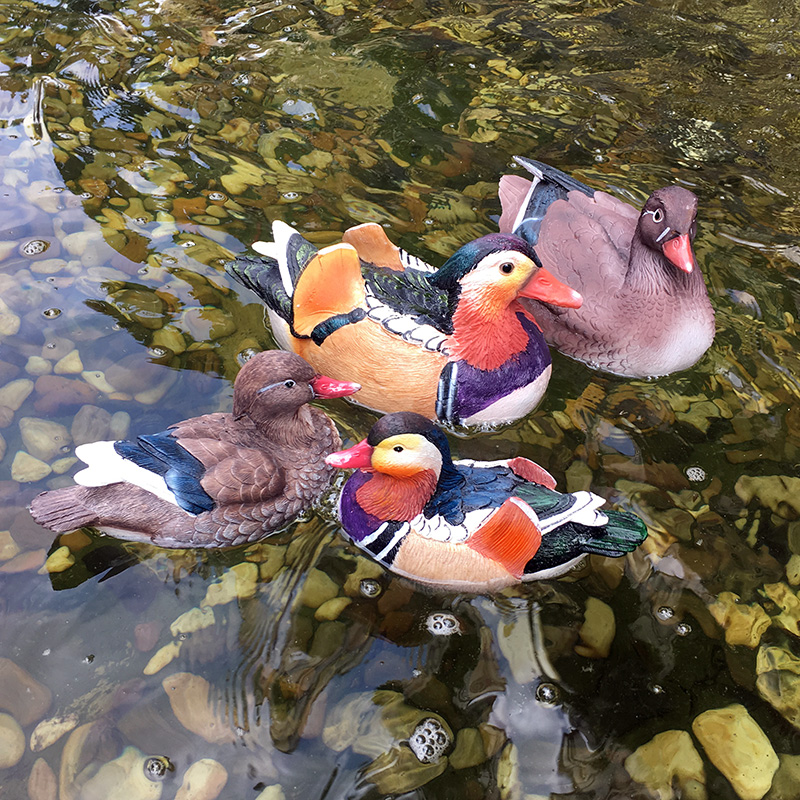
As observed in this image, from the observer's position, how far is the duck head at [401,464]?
308 centimetres

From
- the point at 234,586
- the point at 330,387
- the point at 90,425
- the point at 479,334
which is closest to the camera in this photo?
the point at 234,586

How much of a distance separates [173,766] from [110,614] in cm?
69

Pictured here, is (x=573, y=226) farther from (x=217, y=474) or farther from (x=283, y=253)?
(x=217, y=474)

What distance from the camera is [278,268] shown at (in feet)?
13.4

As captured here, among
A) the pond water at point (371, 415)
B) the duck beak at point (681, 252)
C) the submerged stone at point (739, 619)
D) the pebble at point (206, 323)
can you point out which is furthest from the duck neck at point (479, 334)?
the submerged stone at point (739, 619)

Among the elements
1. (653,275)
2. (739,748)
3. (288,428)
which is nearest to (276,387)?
(288,428)

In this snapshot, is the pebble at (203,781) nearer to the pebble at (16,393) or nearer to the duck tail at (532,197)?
the pebble at (16,393)

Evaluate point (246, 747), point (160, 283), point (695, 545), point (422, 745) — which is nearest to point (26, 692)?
point (246, 747)

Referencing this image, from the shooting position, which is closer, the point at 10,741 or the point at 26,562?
the point at 10,741

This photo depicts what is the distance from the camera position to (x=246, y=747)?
285 cm

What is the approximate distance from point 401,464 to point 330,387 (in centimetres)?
65

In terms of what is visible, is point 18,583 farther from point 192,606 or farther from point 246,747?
point 246,747

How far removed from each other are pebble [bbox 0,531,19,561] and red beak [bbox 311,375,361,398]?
147 centimetres

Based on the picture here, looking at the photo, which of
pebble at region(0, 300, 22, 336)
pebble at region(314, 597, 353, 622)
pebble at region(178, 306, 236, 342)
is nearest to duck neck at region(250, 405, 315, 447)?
pebble at region(314, 597, 353, 622)
